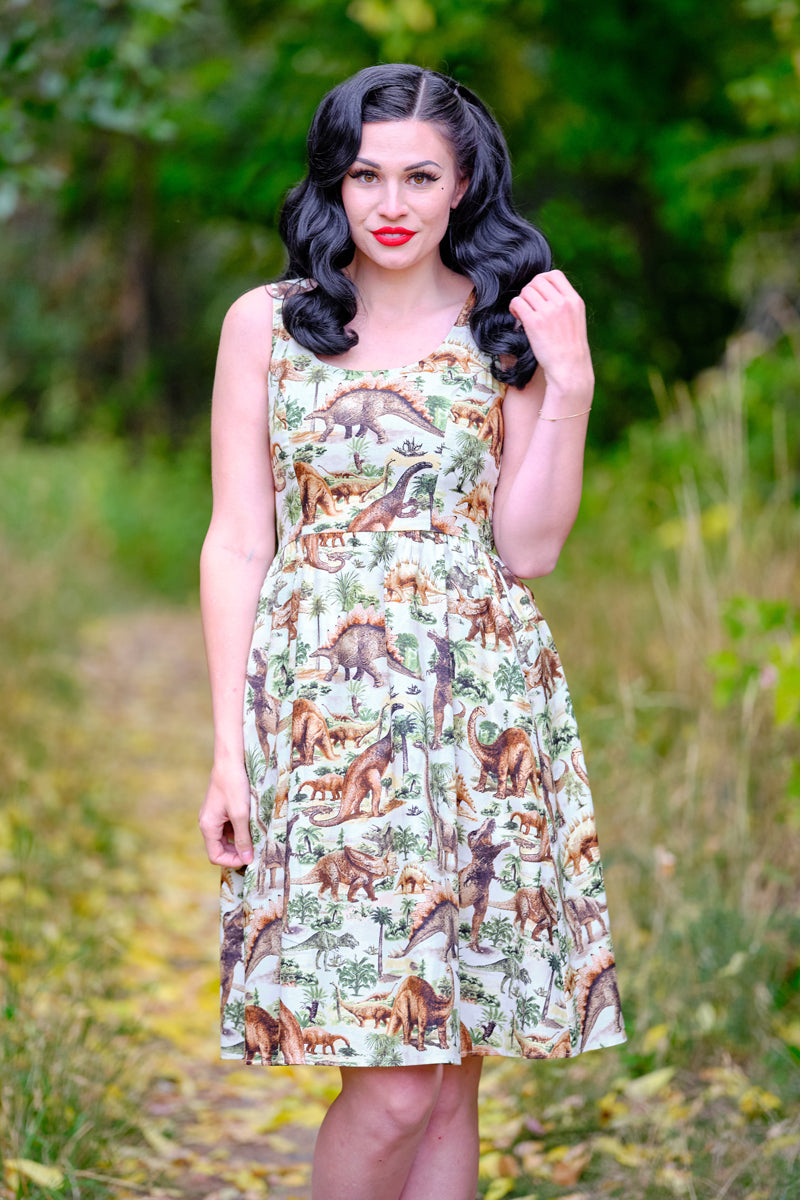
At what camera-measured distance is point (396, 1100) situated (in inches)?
67.1

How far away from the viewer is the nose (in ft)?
5.81

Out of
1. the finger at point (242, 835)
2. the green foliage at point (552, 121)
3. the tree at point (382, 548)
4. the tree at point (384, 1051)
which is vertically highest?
the green foliage at point (552, 121)

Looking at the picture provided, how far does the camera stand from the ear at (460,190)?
6.17 feet

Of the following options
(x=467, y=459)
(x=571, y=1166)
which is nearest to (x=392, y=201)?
(x=467, y=459)

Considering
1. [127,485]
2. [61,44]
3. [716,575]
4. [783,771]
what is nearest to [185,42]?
[127,485]

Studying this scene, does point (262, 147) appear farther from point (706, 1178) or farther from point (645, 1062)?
point (706, 1178)

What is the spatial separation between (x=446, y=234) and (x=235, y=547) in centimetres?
56

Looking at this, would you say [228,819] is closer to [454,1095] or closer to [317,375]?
[454,1095]

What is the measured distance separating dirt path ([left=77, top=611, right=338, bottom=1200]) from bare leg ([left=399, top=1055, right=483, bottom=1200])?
64 cm

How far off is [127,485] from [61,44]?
5720 millimetres

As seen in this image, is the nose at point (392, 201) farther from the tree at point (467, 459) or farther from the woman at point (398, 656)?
the tree at point (467, 459)

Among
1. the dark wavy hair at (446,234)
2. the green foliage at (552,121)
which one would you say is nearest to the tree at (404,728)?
the dark wavy hair at (446,234)

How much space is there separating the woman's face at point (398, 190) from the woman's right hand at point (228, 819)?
737 millimetres

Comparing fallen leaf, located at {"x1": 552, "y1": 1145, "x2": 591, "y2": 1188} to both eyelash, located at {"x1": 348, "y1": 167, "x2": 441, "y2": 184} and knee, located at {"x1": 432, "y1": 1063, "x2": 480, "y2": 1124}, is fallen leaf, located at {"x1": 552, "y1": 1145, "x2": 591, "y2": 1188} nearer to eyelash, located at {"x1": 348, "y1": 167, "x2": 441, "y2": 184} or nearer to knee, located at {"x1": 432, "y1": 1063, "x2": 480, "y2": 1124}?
knee, located at {"x1": 432, "y1": 1063, "x2": 480, "y2": 1124}
